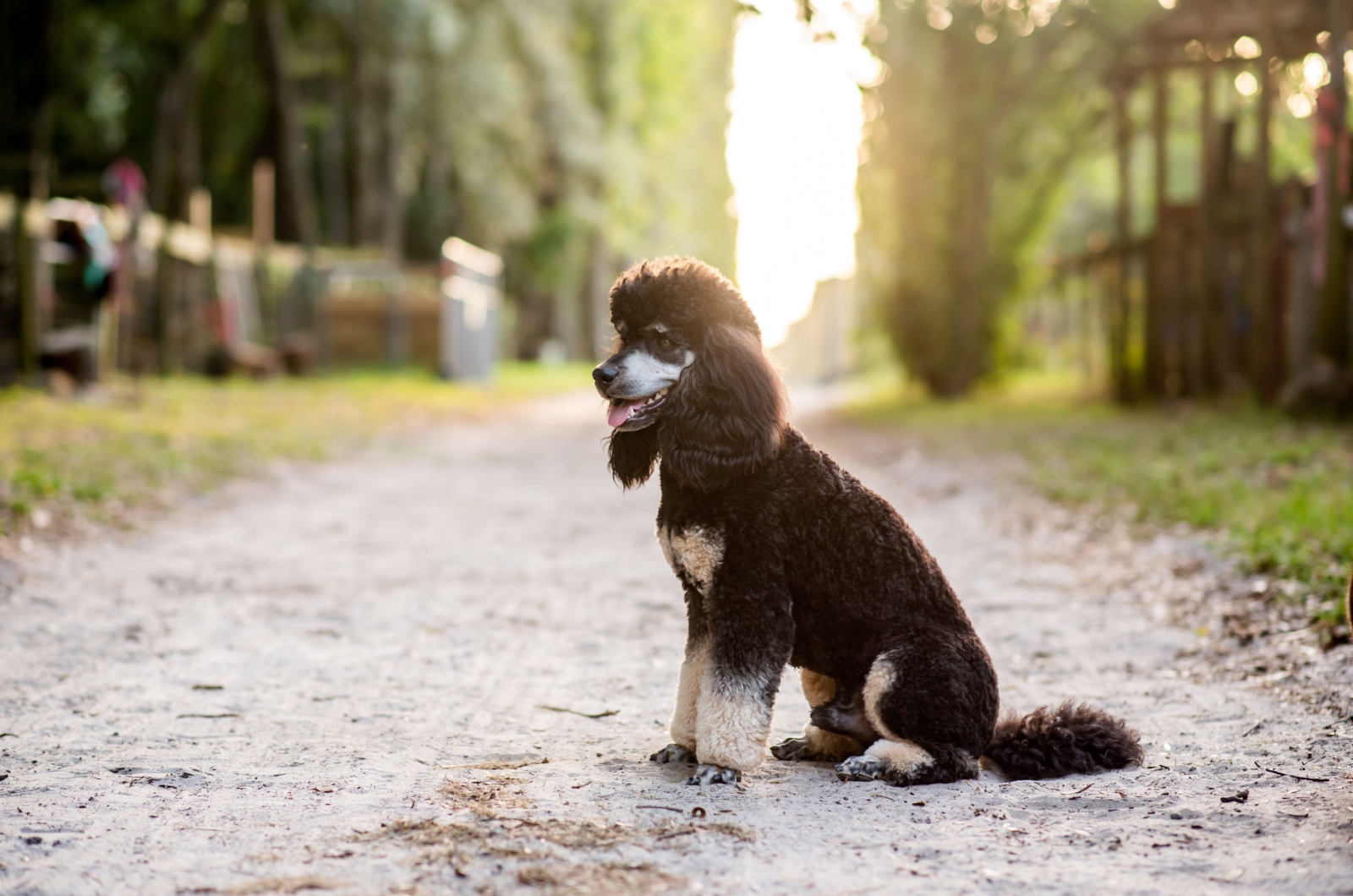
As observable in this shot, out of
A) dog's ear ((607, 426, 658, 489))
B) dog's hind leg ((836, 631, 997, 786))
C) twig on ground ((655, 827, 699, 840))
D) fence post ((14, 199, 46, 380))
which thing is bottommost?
twig on ground ((655, 827, 699, 840))

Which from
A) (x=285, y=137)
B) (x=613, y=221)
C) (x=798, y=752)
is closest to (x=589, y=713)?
(x=798, y=752)

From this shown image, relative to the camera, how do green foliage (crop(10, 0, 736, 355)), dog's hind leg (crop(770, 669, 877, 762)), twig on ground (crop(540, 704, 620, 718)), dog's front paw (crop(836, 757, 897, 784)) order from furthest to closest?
1. green foliage (crop(10, 0, 736, 355))
2. twig on ground (crop(540, 704, 620, 718))
3. dog's hind leg (crop(770, 669, 877, 762))
4. dog's front paw (crop(836, 757, 897, 784))

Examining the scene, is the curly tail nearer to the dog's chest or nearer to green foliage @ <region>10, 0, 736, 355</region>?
the dog's chest

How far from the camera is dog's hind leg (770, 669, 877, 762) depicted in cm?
413

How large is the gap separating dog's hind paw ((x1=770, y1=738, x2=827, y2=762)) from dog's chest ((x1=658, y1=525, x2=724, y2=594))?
0.72 metres

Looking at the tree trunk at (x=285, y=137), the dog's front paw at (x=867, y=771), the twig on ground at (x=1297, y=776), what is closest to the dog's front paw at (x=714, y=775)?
the dog's front paw at (x=867, y=771)

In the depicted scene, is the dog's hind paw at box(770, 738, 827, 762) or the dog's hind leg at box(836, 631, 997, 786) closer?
the dog's hind leg at box(836, 631, 997, 786)

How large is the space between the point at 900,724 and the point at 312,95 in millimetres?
34388

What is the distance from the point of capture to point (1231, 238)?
16.8 m

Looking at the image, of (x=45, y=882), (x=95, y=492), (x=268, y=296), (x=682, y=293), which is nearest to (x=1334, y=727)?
(x=682, y=293)

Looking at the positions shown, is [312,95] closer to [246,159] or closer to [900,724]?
[246,159]

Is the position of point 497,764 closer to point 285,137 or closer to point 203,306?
point 203,306

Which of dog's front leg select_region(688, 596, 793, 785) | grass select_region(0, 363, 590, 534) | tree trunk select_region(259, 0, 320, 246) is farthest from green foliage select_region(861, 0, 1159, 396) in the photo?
dog's front leg select_region(688, 596, 793, 785)

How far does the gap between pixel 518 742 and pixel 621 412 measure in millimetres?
1209
